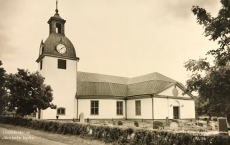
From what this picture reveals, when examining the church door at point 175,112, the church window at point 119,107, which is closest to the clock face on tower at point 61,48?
the church window at point 119,107

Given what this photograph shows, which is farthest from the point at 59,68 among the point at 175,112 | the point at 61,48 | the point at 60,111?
the point at 175,112

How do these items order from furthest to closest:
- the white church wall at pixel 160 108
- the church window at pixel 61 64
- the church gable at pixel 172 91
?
the church gable at pixel 172 91
the church window at pixel 61 64
the white church wall at pixel 160 108

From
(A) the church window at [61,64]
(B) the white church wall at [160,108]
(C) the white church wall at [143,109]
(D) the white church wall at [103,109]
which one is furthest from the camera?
(D) the white church wall at [103,109]

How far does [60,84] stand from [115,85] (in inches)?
358

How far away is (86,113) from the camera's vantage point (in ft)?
92.8

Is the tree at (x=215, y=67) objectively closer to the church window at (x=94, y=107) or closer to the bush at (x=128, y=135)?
the bush at (x=128, y=135)

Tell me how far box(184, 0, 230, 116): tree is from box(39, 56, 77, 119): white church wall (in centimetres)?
2019

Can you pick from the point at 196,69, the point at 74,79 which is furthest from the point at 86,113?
the point at 196,69

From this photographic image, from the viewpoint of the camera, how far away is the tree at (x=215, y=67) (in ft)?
27.0

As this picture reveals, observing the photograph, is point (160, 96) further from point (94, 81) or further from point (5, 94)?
point (5, 94)

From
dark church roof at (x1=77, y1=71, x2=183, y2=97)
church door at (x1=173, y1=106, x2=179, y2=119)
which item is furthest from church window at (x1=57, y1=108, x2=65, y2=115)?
church door at (x1=173, y1=106, x2=179, y2=119)

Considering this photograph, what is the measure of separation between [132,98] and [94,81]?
613 centimetres

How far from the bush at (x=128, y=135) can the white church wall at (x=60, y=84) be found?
850 cm

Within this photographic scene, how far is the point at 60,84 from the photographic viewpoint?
89.8 ft
